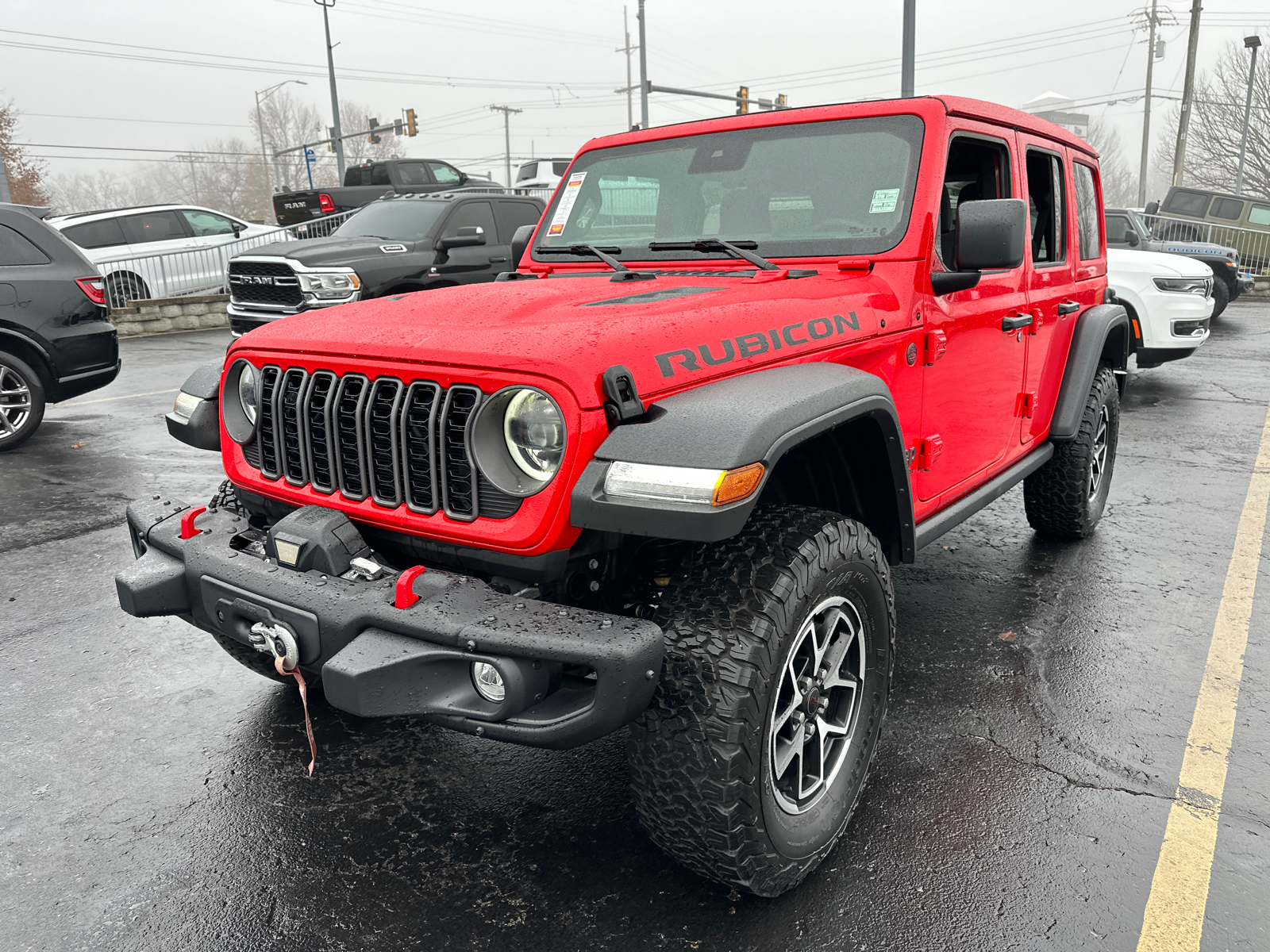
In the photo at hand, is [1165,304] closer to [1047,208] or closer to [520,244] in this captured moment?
[1047,208]

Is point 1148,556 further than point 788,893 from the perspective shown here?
Yes

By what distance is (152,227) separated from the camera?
1530cm

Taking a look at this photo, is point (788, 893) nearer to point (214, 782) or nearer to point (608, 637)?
point (608, 637)

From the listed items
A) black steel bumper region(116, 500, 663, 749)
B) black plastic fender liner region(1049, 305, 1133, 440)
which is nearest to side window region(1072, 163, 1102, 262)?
black plastic fender liner region(1049, 305, 1133, 440)

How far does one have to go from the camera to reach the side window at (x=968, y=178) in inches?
127

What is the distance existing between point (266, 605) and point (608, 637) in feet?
2.82

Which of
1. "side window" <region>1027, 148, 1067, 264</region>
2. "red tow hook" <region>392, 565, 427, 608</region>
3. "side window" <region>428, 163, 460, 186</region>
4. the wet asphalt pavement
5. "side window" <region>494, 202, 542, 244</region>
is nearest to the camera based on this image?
"red tow hook" <region>392, 565, 427, 608</region>

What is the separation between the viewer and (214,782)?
115 inches

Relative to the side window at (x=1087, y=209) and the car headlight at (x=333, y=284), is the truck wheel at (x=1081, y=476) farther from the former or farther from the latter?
the car headlight at (x=333, y=284)

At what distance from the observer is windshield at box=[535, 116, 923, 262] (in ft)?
10.2

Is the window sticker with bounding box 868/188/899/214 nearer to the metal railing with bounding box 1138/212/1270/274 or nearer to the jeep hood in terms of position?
the jeep hood

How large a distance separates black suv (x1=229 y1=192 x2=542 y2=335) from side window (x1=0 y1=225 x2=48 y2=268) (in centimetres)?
284

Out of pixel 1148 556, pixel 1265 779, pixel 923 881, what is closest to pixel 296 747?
pixel 923 881

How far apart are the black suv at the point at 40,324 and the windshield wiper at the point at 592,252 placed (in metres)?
5.39
